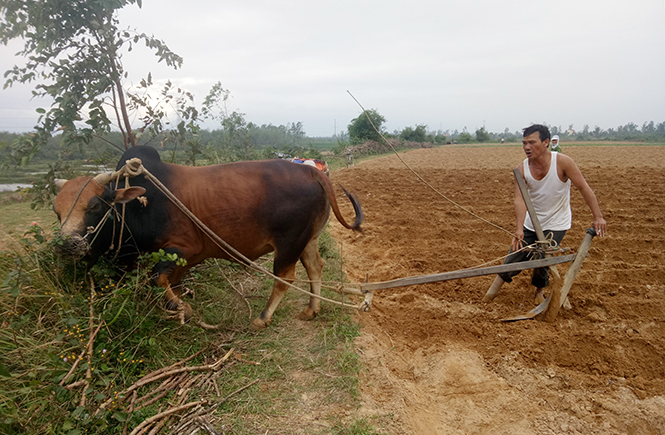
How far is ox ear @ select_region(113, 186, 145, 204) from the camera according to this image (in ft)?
10.1

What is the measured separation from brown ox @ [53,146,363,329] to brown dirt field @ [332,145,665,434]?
1.19m

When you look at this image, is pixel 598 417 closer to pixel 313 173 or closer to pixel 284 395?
pixel 284 395

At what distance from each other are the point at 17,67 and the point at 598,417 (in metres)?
6.43

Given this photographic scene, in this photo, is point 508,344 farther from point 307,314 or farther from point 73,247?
point 73,247

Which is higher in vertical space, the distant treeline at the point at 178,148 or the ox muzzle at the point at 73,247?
the distant treeline at the point at 178,148

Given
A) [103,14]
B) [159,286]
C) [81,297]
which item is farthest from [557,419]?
[103,14]

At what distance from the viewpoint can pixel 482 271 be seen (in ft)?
10.7

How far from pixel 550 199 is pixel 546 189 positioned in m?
0.12

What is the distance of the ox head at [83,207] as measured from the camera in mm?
2873

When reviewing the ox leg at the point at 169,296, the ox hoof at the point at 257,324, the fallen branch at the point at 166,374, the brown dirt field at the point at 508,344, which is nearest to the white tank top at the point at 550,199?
the brown dirt field at the point at 508,344

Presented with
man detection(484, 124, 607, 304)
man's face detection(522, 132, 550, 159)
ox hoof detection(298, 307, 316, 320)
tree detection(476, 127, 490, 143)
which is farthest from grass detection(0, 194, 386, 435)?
tree detection(476, 127, 490, 143)

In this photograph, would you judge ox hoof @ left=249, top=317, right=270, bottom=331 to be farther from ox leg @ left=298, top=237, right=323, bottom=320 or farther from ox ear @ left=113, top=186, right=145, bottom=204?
ox ear @ left=113, top=186, right=145, bottom=204

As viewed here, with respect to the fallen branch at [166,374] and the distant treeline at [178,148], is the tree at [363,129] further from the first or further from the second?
the fallen branch at [166,374]

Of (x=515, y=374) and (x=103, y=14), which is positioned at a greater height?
(x=103, y=14)
